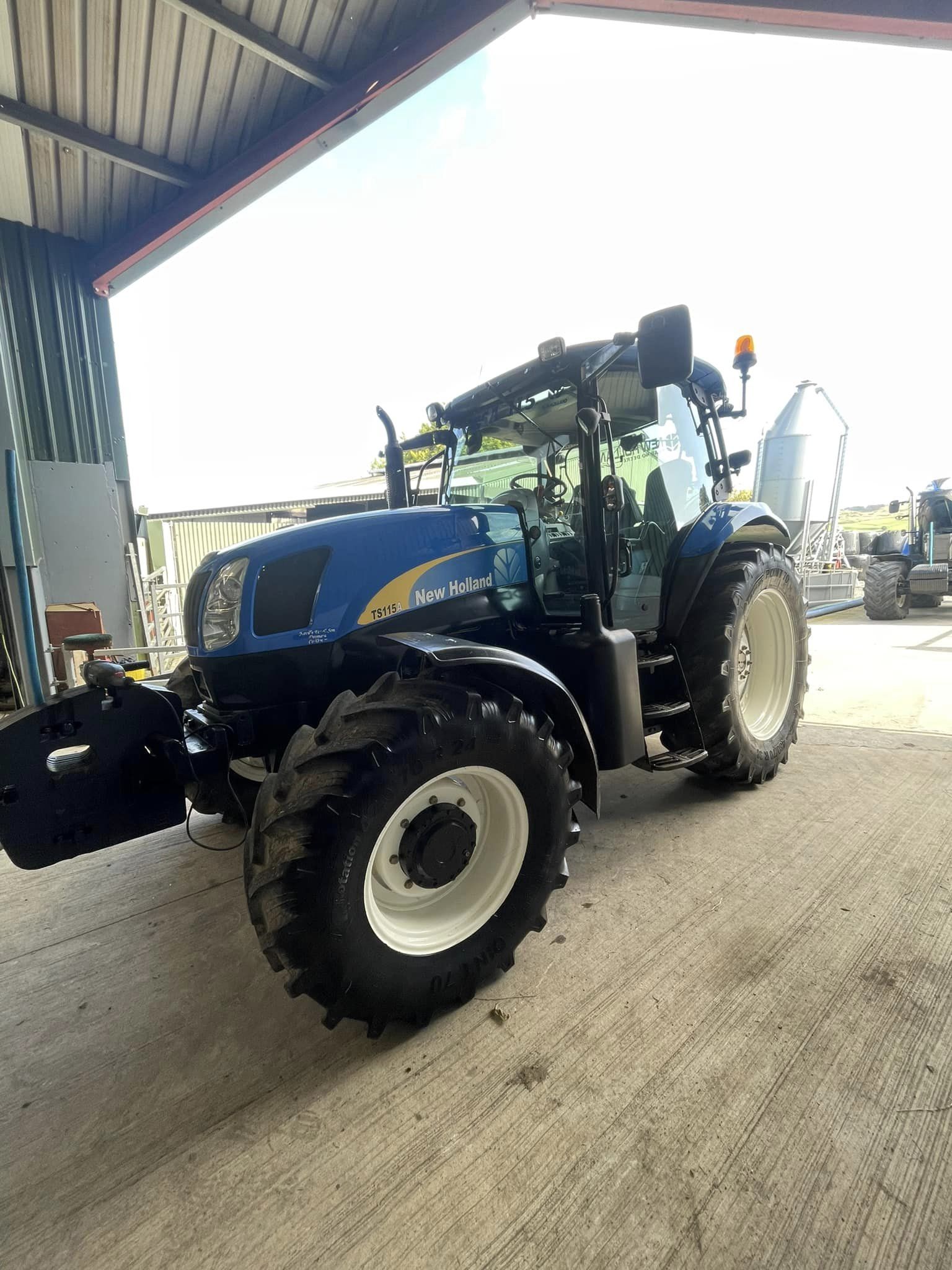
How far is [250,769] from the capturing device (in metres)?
2.34

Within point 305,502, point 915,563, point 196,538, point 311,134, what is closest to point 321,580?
point 311,134

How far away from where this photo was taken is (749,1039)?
1.48 metres

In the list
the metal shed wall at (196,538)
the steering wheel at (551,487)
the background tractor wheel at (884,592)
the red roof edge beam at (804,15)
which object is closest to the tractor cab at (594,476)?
the steering wheel at (551,487)

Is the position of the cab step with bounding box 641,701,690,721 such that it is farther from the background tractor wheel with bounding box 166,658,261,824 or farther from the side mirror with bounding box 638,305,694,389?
the background tractor wheel with bounding box 166,658,261,824

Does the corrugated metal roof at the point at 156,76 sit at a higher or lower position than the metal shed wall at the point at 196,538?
higher

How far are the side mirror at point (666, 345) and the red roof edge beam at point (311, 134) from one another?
333 cm

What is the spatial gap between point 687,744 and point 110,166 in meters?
6.21

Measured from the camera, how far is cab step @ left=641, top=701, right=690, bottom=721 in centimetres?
251

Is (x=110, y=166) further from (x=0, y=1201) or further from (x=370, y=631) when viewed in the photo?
(x=0, y=1201)

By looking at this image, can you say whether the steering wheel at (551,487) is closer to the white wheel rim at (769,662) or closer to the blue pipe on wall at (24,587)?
the white wheel rim at (769,662)

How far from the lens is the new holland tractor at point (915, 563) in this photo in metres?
8.75

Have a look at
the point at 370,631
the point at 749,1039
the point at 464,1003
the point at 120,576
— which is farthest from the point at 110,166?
the point at 749,1039

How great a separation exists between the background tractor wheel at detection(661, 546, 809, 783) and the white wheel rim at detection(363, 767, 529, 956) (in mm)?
1240

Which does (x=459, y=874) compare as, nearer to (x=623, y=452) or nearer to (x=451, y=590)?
(x=451, y=590)
